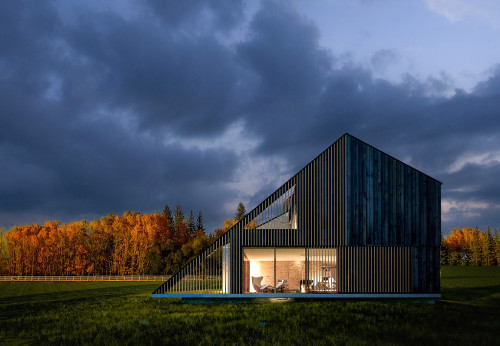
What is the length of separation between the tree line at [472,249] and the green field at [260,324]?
8494 cm

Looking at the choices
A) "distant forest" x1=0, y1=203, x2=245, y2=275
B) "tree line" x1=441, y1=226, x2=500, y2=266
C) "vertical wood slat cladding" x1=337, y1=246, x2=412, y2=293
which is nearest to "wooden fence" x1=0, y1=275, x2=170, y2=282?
"distant forest" x1=0, y1=203, x2=245, y2=275

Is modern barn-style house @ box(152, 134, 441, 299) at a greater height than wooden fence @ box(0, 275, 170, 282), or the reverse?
modern barn-style house @ box(152, 134, 441, 299)

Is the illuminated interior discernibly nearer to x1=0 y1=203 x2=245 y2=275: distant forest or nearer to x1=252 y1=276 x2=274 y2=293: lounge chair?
x1=252 y1=276 x2=274 y2=293: lounge chair

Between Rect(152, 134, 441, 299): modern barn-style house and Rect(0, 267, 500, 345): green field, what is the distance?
3.34 feet

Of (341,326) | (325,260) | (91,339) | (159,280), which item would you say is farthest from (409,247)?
(159,280)

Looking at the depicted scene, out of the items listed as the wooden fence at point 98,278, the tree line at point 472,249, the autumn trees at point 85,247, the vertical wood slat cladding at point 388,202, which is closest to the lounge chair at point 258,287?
the vertical wood slat cladding at point 388,202

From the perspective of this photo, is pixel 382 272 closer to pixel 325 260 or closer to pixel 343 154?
pixel 325 260

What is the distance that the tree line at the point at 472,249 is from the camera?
95275 millimetres

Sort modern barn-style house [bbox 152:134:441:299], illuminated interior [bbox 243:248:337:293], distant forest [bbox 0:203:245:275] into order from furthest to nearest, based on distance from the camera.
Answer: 1. distant forest [bbox 0:203:245:275]
2. illuminated interior [bbox 243:248:337:293]
3. modern barn-style house [bbox 152:134:441:299]

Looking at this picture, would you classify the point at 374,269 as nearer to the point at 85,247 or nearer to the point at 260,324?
the point at 260,324

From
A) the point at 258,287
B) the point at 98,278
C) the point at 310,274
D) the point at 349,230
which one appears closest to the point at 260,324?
the point at 258,287

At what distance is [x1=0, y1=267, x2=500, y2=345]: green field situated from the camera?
984 cm

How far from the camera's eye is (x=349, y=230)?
17.5 m

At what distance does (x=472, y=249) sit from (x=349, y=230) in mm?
94876
